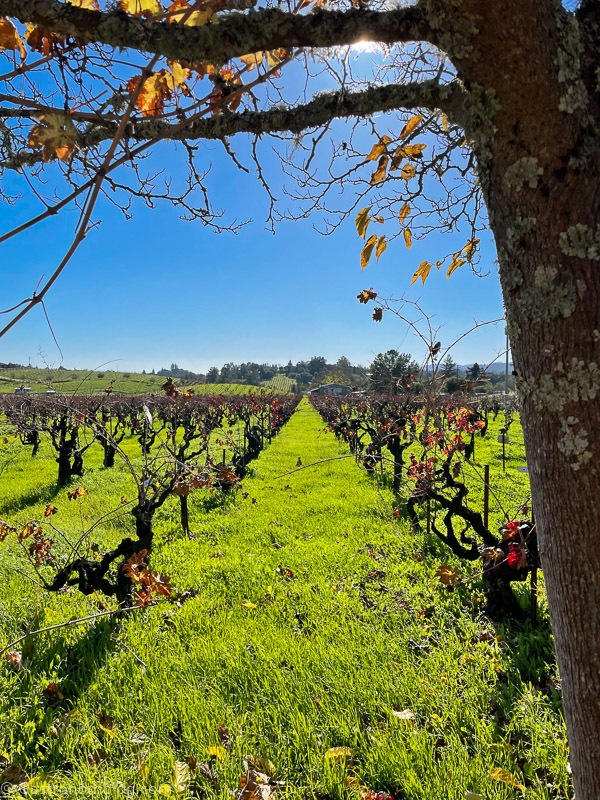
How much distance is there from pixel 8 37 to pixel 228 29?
655mm

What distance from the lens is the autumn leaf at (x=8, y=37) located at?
1034mm

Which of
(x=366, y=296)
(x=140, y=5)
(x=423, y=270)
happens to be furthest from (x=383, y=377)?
(x=140, y=5)

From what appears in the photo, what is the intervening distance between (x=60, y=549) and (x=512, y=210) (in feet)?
24.5

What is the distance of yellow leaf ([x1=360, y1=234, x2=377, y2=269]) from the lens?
135cm

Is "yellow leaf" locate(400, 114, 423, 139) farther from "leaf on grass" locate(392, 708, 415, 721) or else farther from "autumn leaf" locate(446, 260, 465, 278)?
"leaf on grass" locate(392, 708, 415, 721)

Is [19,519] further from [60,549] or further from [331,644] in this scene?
[331,644]

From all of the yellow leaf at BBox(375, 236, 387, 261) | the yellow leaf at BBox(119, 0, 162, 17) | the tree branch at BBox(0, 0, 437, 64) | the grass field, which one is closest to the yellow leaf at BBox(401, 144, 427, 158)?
the yellow leaf at BBox(375, 236, 387, 261)

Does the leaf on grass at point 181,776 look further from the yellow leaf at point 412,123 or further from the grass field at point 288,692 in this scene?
the yellow leaf at point 412,123

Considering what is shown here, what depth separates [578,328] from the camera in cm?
74

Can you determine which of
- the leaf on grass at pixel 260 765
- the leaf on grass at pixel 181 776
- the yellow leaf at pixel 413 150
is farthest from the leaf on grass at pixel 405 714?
the yellow leaf at pixel 413 150

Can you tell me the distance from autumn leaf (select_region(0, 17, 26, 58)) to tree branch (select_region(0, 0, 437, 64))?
0.42 meters

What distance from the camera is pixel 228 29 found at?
0.79 m

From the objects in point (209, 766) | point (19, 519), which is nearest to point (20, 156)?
point (209, 766)

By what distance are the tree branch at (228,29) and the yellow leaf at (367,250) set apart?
566 millimetres
